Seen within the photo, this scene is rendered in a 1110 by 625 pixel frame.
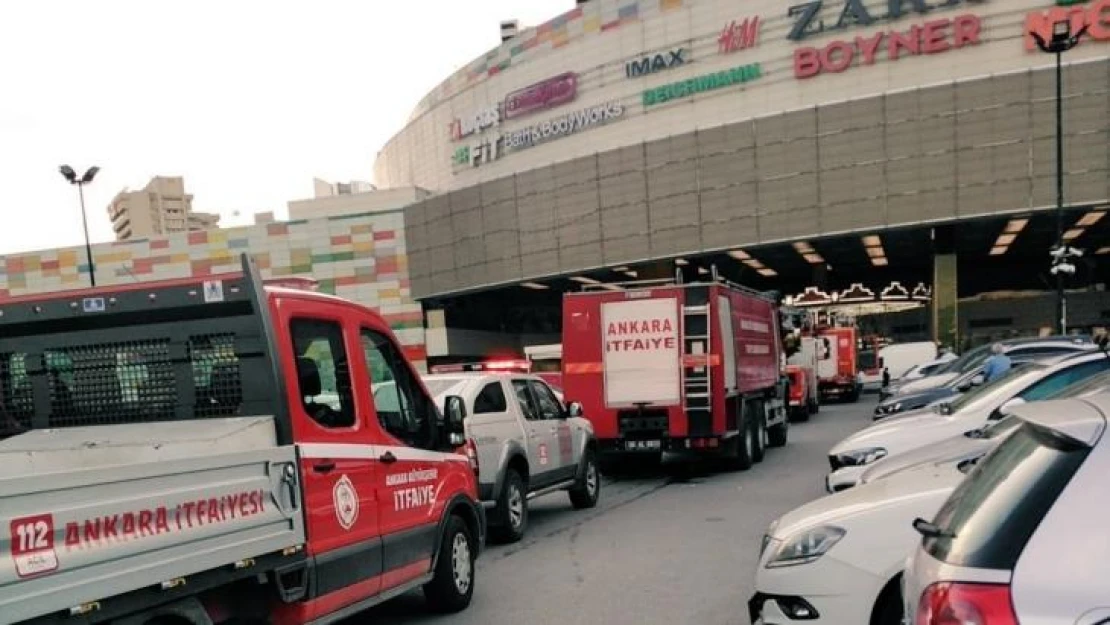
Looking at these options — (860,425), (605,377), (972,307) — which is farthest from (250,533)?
(972,307)

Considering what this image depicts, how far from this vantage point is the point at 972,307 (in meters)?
62.3

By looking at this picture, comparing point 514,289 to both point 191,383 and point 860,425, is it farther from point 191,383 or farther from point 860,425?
point 191,383

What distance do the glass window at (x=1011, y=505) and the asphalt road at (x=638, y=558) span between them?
11.1ft

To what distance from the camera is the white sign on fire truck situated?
519 inches

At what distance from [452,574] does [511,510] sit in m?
2.53

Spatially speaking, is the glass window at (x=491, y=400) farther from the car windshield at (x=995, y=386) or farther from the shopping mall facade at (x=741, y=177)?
the shopping mall facade at (x=741, y=177)

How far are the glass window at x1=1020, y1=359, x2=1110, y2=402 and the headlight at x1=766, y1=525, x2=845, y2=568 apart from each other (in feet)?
13.1

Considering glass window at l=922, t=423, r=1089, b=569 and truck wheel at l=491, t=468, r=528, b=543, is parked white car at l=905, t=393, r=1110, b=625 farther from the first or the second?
truck wheel at l=491, t=468, r=528, b=543

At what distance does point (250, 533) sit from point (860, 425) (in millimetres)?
18927

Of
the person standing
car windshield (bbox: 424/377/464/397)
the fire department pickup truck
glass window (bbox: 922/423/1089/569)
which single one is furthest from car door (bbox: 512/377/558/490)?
glass window (bbox: 922/423/1089/569)

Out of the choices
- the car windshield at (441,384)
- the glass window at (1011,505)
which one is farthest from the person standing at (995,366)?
the glass window at (1011,505)

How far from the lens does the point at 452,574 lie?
6309 millimetres

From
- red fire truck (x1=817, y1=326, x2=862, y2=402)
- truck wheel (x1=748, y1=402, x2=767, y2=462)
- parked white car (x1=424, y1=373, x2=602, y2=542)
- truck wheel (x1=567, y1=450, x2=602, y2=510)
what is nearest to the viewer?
parked white car (x1=424, y1=373, x2=602, y2=542)

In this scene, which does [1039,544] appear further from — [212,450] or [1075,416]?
[212,450]
